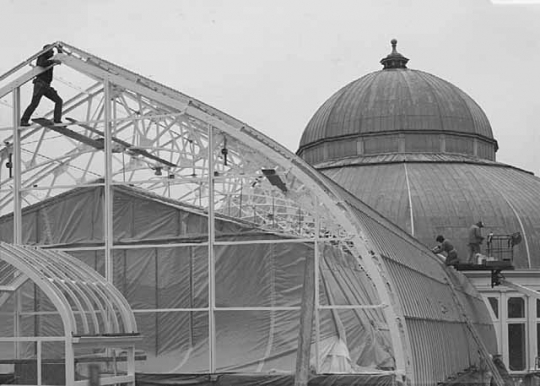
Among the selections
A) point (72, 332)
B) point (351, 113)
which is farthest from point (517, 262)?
point (72, 332)

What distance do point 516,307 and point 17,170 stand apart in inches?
1285

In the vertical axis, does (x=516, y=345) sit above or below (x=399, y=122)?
below

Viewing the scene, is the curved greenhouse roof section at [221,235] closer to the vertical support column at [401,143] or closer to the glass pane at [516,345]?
the glass pane at [516,345]

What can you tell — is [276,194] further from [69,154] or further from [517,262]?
[517,262]

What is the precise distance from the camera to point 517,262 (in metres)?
61.3

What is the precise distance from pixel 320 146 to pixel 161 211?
39.1 meters

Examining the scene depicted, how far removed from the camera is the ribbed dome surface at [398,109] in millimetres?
69938

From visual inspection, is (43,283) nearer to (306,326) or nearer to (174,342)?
(306,326)

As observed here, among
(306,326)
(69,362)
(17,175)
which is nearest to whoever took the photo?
(69,362)

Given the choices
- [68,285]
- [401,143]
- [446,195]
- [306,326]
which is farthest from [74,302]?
[401,143]

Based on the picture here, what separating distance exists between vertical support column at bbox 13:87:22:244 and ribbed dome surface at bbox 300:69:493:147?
1578 inches

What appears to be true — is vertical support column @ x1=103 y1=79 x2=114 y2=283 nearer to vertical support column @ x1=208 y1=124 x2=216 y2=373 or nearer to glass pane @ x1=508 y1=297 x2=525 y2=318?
vertical support column @ x1=208 y1=124 x2=216 y2=373

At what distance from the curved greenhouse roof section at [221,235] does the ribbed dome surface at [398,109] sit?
1360 inches

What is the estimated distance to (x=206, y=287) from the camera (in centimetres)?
3228
